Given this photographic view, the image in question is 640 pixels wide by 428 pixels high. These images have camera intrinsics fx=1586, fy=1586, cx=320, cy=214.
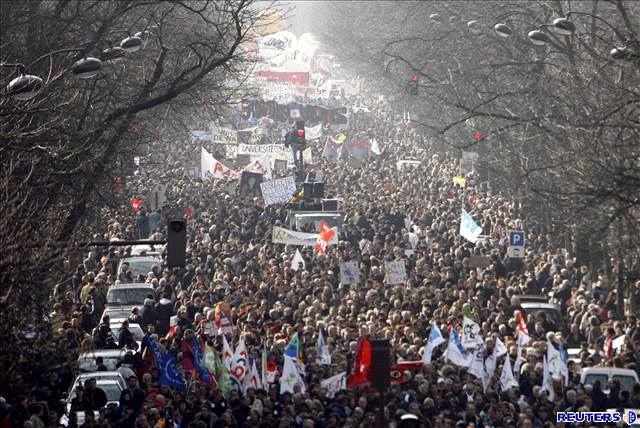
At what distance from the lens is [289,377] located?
2042 cm

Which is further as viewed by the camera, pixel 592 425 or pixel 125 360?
pixel 125 360

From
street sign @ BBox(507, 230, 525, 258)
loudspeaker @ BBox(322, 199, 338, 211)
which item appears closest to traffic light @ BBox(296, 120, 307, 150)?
loudspeaker @ BBox(322, 199, 338, 211)

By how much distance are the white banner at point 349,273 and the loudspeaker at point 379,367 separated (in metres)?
12.4

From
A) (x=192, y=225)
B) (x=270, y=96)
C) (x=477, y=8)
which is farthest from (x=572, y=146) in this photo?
(x=270, y=96)

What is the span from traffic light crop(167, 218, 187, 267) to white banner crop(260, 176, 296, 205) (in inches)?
Result: 768

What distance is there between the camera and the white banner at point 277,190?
135 ft

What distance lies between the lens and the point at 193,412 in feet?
60.8

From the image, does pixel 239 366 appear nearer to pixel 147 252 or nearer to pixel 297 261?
pixel 297 261

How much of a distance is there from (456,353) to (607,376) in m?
2.04

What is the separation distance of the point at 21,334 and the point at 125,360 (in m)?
5.55

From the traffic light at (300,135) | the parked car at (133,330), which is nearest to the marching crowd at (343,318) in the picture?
the parked car at (133,330)

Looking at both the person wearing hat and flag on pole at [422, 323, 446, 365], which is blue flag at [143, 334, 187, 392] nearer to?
the person wearing hat

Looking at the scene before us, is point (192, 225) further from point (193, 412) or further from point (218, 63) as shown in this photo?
point (193, 412)

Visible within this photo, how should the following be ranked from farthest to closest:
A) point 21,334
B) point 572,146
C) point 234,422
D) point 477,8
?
point 477,8
point 572,146
point 234,422
point 21,334
